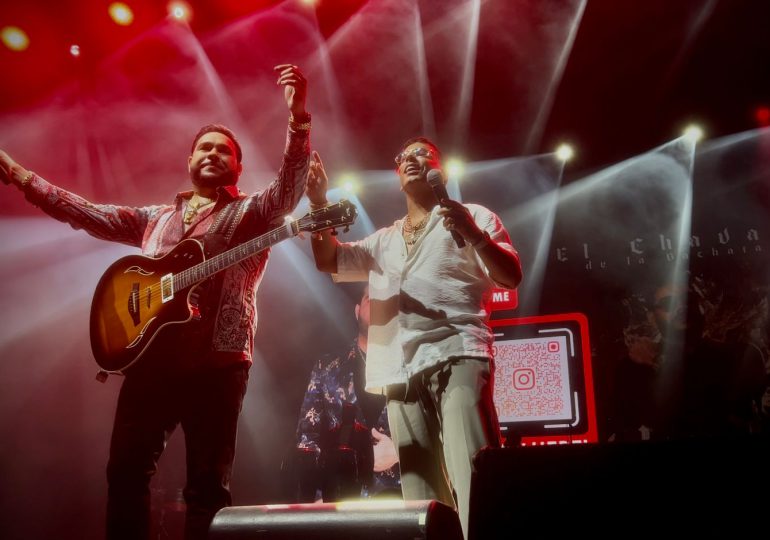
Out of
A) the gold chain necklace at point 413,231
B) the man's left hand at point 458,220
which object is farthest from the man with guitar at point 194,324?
the man's left hand at point 458,220

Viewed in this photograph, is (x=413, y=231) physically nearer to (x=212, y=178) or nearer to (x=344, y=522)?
(x=212, y=178)

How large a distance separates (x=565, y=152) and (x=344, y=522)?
24.9 feet

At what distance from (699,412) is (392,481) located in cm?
330

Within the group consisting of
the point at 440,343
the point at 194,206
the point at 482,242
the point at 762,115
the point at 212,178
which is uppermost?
the point at 762,115

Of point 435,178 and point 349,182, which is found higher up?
point 349,182

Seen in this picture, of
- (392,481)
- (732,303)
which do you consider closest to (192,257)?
(392,481)

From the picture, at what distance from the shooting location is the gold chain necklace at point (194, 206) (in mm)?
3012

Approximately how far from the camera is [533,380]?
499 centimetres

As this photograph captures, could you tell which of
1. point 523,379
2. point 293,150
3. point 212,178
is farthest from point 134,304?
point 523,379

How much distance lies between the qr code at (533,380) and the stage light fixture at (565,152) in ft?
13.1

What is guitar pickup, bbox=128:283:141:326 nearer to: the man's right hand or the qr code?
the man's right hand

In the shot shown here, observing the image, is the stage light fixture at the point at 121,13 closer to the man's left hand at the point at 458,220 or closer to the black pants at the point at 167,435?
the black pants at the point at 167,435

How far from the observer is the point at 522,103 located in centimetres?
715

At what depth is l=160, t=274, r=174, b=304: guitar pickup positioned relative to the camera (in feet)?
8.66
